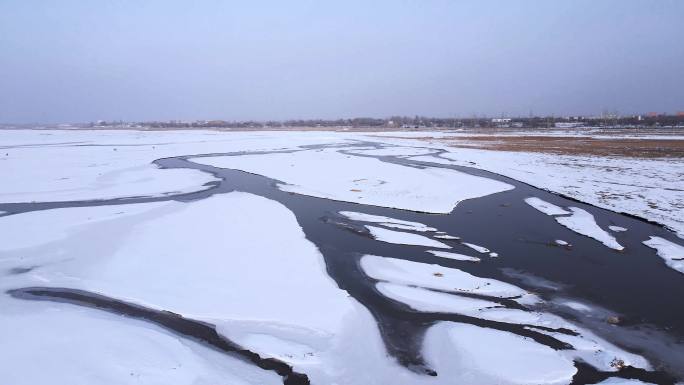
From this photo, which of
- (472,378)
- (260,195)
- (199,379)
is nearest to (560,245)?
(472,378)

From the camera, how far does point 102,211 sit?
1070cm

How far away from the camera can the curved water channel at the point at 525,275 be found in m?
4.62

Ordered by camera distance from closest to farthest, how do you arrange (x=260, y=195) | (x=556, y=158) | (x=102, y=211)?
(x=102, y=211) < (x=260, y=195) < (x=556, y=158)

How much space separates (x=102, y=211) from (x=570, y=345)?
10.6 m

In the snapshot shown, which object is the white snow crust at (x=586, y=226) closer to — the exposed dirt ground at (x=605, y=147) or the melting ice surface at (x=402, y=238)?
the melting ice surface at (x=402, y=238)

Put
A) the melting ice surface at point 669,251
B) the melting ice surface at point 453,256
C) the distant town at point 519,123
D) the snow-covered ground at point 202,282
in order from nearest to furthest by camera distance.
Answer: the snow-covered ground at point 202,282 → the melting ice surface at point 669,251 → the melting ice surface at point 453,256 → the distant town at point 519,123

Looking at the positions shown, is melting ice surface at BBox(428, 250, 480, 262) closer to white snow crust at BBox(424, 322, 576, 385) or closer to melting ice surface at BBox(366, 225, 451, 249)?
melting ice surface at BBox(366, 225, 451, 249)

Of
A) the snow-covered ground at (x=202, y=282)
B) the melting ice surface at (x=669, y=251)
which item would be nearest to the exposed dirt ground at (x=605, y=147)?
the melting ice surface at (x=669, y=251)

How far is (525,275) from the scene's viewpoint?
261 inches

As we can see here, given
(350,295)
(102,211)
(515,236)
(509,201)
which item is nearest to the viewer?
(350,295)

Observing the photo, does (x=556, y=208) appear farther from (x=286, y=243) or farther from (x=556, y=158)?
(x=556, y=158)

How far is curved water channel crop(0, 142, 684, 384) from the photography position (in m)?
4.62

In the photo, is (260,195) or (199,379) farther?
(260,195)

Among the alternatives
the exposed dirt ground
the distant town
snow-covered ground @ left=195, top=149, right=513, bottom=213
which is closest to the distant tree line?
the distant town
